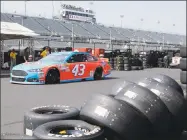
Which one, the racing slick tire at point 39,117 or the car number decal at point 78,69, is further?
the car number decal at point 78,69

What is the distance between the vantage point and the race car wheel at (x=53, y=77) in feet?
42.5

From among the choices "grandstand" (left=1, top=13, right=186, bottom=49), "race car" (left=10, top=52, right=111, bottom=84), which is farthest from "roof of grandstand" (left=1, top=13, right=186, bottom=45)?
"race car" (left=10, top=52, right=111, bottom=84)

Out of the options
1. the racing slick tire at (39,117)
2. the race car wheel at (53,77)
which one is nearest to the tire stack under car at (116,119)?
the racing slick tire at (39,117)

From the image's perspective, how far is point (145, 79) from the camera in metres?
5.70

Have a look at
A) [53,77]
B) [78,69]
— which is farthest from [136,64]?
[53,77]

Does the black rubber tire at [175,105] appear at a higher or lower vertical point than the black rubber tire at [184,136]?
higher

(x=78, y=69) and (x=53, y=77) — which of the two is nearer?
(x=53, y=77)

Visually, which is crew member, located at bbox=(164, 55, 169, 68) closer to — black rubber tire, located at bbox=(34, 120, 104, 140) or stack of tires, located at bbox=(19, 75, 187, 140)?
stack of tires, located at bbox=(19, 75, 187, 140)

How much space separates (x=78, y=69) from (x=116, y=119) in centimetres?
1025

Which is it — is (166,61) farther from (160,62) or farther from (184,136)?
(184,136)

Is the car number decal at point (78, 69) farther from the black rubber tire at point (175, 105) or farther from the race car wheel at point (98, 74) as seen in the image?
the black rubber tire at point (175, 105)

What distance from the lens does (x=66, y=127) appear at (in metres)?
3.83

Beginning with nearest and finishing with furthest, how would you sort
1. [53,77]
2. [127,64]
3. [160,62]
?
[53,77] → [127,64] → [160,62]

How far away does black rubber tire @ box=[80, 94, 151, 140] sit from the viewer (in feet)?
12.7
